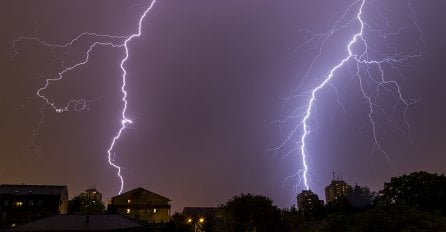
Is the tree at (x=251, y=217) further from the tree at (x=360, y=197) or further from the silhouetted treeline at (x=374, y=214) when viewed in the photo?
the tree at (x=360, y=197)

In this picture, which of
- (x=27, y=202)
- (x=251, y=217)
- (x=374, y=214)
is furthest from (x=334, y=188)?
(x=374, y=214)

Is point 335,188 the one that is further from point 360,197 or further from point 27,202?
point 27,202

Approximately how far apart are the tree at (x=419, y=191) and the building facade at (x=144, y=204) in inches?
1352

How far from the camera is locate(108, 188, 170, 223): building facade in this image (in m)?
58.5

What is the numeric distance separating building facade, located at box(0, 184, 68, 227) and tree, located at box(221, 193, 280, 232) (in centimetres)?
3261

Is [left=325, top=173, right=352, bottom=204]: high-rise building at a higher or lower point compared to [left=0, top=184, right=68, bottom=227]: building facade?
higher

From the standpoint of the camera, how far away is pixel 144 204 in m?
58.8

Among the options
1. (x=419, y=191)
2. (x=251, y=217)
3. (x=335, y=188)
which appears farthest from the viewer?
(x=335, y=188)

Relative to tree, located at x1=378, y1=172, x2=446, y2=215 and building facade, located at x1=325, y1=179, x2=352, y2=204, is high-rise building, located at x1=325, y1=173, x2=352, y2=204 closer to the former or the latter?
building facade, located at x1=325, y1=179, x2=352, y2=204

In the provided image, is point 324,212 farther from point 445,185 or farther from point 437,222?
point 437,222

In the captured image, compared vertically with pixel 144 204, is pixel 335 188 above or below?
above

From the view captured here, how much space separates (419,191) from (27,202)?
1766 inches

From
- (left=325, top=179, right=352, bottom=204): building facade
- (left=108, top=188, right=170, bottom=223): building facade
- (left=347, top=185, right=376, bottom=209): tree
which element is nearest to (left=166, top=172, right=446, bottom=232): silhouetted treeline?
(left=347, top=185, right=376, bottom=209): tree

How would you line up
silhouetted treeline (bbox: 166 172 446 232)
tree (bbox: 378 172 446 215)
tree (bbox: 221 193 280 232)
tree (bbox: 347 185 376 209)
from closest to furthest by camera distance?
silhouetted treeline (bbox: 166 172 446 232) < tree (bbox: 221 193 280 232) < tree (bbox: 378 172 446 215) < tree (bbox: 347 185 376 209)
